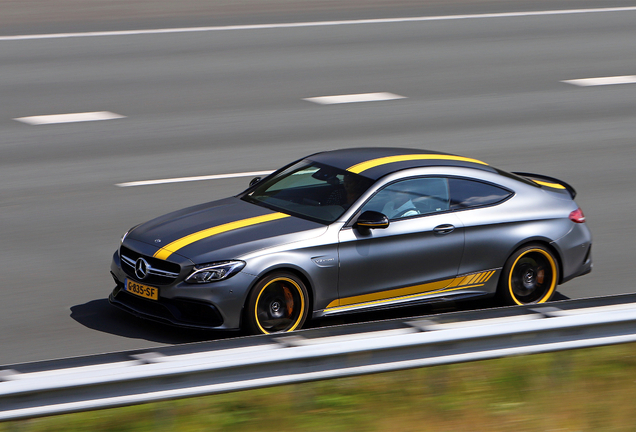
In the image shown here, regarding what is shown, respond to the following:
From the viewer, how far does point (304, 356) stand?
196 inches

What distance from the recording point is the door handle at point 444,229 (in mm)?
7762

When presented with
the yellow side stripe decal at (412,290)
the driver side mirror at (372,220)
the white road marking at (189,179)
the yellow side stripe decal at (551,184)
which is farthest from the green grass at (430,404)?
the white road marking at (189,179)

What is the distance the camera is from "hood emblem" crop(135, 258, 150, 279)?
7191 mm

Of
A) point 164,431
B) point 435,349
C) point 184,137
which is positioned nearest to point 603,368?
point 435,349

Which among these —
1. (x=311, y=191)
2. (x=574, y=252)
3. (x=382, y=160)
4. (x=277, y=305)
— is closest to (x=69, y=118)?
(x=311, y=191)

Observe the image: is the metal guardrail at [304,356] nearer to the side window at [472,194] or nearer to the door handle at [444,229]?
the door handle at [444,229]

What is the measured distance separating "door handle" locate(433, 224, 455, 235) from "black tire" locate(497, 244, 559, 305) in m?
0.63

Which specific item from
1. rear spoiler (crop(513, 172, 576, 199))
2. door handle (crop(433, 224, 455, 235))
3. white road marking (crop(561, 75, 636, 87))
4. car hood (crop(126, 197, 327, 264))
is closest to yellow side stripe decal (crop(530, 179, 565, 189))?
rear spoiler (crop(513, 172, 576, 199))

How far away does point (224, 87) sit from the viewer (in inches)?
648

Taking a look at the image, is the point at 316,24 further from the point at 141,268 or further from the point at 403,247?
the point at 141,268

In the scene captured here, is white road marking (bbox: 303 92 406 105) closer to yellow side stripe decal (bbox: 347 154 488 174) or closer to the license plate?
yellow side stripe decal (bbox: 347 154 488 174)

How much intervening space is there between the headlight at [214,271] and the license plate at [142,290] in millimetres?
329

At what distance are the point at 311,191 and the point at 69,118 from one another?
7624 mm

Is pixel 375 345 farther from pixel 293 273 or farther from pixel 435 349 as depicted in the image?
pixel 293 273
